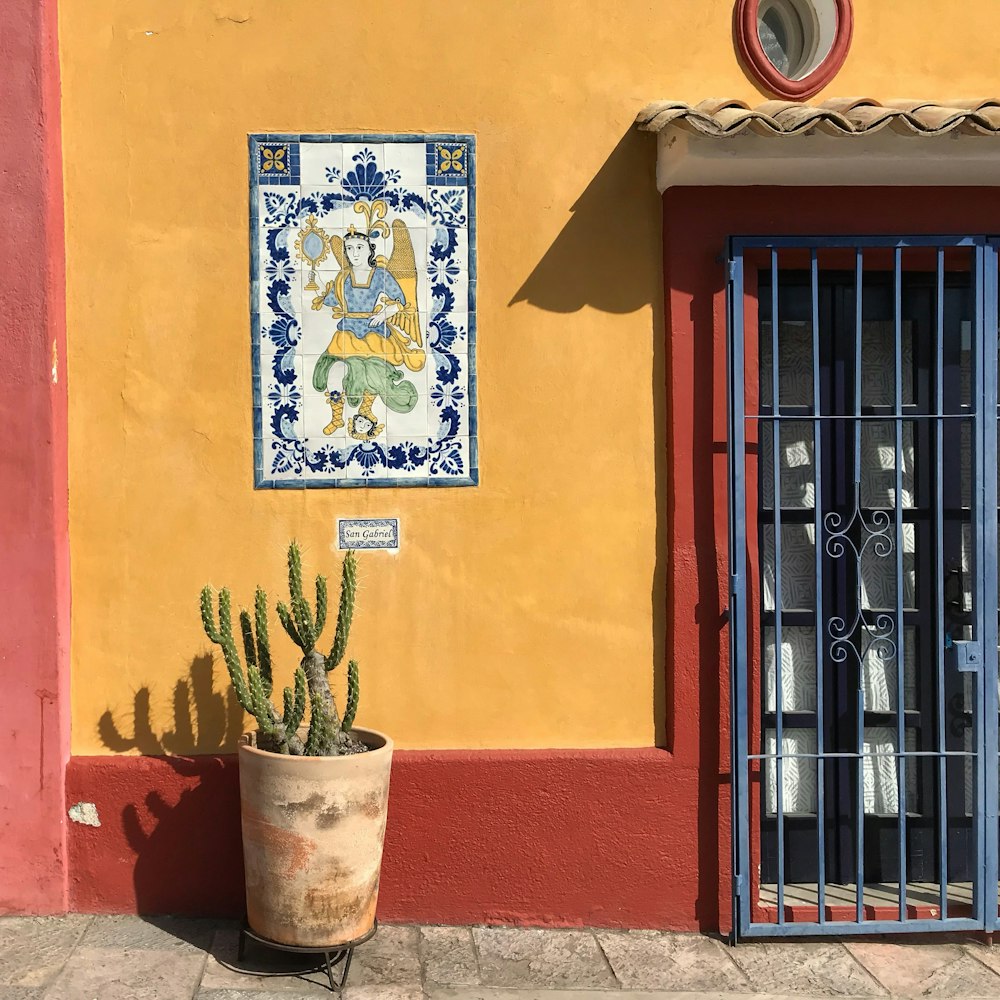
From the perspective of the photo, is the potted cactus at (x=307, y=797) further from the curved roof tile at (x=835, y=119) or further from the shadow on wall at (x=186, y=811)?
the curved roof tile at (x=835, y=119)

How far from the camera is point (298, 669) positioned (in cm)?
386

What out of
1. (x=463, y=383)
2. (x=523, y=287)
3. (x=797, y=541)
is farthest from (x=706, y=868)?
(x=523, y=287)

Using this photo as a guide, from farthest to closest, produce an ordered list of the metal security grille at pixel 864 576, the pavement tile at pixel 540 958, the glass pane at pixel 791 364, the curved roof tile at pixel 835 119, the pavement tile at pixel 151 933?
the glass pane at pixel 791 364 → the metal security grille at pixel 864 576 → the pavement tile at pixel 151 933 → the pavement tile at pixel 540 958 → the curved roof tile at pixel 835 119

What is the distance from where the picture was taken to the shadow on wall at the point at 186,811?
4141 mm

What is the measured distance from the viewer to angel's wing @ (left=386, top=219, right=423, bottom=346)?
4.18 metres

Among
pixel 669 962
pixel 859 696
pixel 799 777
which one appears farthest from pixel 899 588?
pixel 669 962

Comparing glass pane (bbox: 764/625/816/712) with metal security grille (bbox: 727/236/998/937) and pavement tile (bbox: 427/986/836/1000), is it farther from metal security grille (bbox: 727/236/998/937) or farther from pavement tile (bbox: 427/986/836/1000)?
pavement tile (bbox: 427/986/836/1000)

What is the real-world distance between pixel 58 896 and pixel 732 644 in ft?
8.78

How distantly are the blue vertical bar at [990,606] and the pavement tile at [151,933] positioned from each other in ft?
9.58

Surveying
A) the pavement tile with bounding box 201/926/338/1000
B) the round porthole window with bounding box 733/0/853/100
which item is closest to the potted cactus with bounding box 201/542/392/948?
the pavement tile with bounding box 201/926/338/1000

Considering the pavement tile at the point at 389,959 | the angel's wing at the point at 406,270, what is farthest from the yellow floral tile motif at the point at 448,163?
the pavement tile at the point at 389,959

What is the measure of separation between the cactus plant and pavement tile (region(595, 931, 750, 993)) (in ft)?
3.97

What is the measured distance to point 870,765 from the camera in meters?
4.49

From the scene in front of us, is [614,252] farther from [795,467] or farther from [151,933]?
[151,933]
